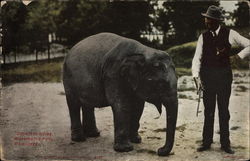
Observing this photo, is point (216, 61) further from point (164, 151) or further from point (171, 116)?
point (164, 151)

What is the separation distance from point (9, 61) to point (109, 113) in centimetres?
113

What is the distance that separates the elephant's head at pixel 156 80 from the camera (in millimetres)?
3691

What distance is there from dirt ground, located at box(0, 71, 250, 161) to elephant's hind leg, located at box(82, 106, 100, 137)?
87 millimetres

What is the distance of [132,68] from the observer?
3770 mm

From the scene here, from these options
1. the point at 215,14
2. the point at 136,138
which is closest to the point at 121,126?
the point at 136,138

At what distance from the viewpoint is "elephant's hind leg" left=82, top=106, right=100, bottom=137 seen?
14.0ft

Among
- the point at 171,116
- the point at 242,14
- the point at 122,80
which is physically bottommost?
the point at 171,116

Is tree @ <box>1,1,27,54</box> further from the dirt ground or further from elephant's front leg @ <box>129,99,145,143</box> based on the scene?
elephant's front leg @ <box>129,99,145,143</box>

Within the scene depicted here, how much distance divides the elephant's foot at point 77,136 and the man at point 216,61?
1191 mm

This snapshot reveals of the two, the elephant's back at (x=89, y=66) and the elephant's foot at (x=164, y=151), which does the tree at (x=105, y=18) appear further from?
the elephant's foot at (x=164, y=151)

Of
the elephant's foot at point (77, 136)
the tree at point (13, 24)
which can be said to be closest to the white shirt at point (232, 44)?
the elephant's foot at point (77, 136)

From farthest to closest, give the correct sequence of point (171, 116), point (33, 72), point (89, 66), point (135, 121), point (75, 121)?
point (33, 72), point (75, 121), point (135, 121), point (89, 66), point (171, 116)

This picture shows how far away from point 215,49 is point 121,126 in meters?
1.05

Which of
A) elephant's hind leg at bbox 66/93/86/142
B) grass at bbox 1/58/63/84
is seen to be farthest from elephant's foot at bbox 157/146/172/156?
grass at bbox 1/58/63/84
